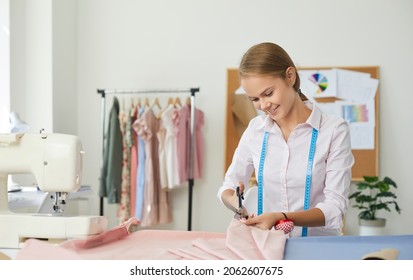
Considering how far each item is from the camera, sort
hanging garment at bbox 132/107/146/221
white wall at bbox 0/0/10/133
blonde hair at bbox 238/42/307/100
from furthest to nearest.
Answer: hanging garment at bbox 132/107/146/221 < white wall at bbox 0/0/10/133 < blonde hair at bbox 238/42/307/100

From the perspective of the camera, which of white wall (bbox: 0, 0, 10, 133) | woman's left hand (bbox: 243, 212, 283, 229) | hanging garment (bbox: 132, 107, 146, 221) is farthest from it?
hanging garment (bbox: 132, 107, 146, 221)

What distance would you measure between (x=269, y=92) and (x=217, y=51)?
3305 millimetres

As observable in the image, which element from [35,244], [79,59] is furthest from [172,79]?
[35,244]

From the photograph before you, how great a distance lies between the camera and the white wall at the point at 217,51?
4.80 metres

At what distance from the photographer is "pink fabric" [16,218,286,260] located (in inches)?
52.6

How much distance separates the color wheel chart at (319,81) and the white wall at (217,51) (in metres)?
0.11

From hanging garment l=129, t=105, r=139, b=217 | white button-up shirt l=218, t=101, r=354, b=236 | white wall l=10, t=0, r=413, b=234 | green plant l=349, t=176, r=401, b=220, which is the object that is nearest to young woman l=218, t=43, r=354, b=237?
white button-up shirt l=218, t=101, r=354, b=236

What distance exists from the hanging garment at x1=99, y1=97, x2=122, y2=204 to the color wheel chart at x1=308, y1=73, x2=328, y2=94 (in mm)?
1716

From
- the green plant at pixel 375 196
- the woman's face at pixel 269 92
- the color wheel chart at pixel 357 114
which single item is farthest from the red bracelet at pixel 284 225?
the color wheel chart at pixel 357 114

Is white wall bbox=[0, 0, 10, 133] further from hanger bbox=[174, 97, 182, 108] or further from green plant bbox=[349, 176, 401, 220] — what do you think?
green plant bbox=[349, 176, 401, 220]

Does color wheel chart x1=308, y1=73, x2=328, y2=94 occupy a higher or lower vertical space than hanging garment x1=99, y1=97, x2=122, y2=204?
higher

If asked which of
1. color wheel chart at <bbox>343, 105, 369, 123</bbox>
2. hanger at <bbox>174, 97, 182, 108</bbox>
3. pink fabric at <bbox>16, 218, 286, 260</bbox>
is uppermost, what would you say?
hanger at <bbox>174, 97, 182, 108</bbox>

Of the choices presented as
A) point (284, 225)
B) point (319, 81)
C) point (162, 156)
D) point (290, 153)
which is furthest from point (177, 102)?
point (284, 225)

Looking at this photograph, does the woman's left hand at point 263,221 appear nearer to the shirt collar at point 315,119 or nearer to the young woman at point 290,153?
the young woman at point 290,153
